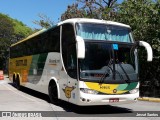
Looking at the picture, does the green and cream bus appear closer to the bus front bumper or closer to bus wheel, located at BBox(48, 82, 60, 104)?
the bus front bumper

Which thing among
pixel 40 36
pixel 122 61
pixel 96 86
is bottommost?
pixel 96 86

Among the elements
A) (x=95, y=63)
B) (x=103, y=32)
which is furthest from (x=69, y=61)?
(x=103, y=32)

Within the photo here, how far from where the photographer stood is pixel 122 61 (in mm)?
12375

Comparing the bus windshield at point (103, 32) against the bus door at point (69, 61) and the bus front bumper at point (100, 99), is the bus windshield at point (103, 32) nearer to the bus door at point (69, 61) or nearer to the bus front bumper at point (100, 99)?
the bus door at point (69, 61)

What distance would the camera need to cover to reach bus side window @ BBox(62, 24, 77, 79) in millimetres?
12328

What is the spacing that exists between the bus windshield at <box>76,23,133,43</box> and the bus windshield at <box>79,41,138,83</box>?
314 millimetres

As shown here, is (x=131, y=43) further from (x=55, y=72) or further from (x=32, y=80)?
(x=32, y=80)

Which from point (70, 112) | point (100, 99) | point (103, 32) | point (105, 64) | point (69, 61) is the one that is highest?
point (103, 32)

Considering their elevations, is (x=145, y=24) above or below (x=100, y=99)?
above

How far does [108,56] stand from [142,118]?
7.80 feet

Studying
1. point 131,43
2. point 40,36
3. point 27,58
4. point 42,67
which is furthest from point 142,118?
point 27,58

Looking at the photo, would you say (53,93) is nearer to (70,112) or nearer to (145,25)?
(70,112)

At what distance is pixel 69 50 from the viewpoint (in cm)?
1279

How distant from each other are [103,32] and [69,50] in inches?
53.4
